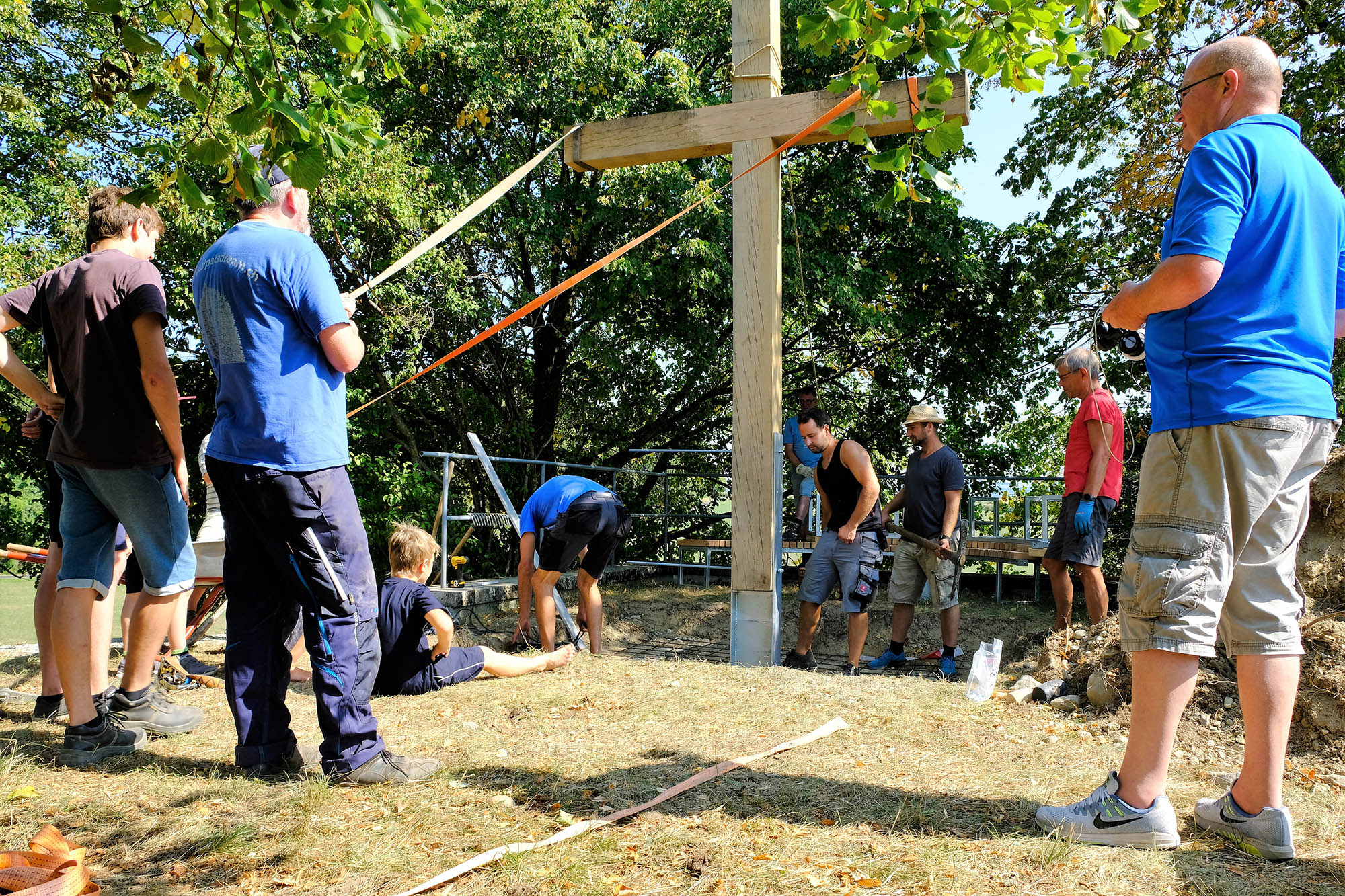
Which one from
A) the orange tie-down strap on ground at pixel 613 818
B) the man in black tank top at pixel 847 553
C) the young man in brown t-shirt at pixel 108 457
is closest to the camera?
the orange tie-down strap on ground at pixel 613 818

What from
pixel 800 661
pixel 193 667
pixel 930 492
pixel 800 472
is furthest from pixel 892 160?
pixel 800 472

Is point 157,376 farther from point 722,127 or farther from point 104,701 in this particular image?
point 722,127

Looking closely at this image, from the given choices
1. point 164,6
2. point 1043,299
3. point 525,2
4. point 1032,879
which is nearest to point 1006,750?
point 1032,879

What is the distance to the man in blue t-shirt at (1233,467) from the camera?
208cm

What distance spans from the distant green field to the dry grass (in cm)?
435

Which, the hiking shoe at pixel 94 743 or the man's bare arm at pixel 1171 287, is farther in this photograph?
the hiking shoe at pixel 94 743

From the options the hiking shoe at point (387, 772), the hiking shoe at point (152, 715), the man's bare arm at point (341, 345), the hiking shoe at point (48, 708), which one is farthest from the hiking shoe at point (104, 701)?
the man's bare arm at point (341, 345)

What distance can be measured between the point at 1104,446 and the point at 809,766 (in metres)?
3.19

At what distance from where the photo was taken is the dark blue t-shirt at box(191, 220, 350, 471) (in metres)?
2.61

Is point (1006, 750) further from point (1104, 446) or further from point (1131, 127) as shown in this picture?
point (1131, 127)

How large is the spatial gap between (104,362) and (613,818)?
223 centimetres

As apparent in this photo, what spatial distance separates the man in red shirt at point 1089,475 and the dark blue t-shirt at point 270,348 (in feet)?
13.4

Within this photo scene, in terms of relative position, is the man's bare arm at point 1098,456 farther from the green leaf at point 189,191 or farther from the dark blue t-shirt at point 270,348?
the green leaf at point 189,191

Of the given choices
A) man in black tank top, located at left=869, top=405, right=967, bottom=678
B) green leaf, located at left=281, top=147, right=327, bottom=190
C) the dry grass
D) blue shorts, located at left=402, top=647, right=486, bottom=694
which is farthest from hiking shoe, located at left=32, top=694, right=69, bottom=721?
man in black tank top, located at left=869, top=405, right=967, bottom=678
